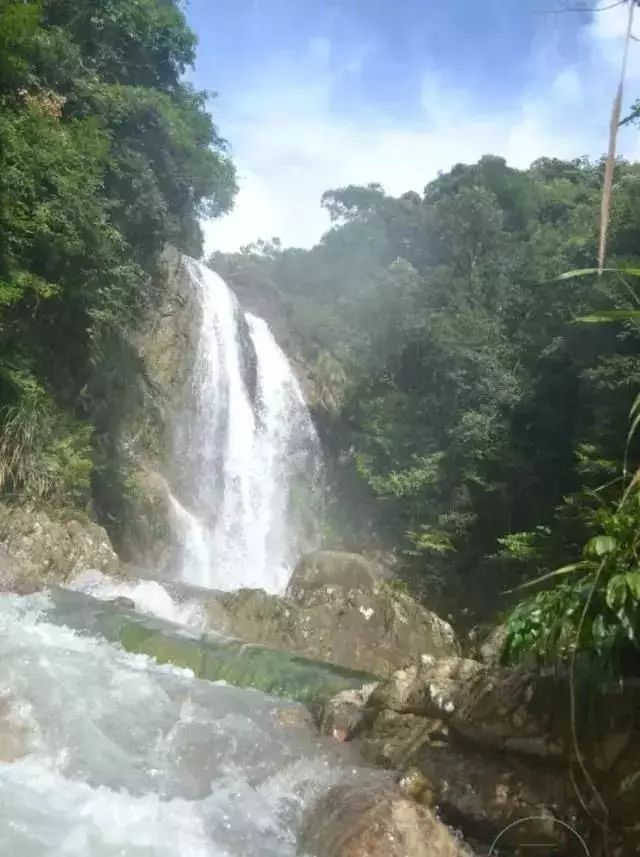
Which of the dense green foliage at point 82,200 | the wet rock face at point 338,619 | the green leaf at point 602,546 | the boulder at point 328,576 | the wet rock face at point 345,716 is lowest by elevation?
the wet rock face at point 338,619

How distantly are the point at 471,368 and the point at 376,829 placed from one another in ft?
55.5

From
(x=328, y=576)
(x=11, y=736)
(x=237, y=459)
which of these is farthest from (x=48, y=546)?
(x=237, y=459)

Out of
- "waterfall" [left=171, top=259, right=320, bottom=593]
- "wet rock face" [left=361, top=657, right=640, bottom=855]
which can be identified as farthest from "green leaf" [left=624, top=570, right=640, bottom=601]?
"waterfall" [left=171, top=259, right=320, bottom=593]

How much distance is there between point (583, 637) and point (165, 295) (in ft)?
59.5

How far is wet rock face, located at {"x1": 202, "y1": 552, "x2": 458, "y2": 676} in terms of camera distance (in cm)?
1131

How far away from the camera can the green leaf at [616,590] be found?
3469 mm

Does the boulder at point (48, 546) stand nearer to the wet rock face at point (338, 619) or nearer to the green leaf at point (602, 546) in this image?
the wet rock face at point (338, 619)

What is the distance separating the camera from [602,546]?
367cm

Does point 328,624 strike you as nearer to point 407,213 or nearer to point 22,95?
point 22,95

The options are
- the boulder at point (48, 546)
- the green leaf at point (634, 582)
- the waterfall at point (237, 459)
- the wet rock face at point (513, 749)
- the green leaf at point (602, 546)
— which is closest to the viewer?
the green leaf at point (634, 582)

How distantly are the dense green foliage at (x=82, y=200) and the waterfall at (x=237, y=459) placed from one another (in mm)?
2520

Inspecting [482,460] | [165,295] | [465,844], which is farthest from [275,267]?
[465,844]

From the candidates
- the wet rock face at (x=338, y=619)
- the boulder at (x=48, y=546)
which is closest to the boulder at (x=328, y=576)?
the wet rock face at (x=338, y=619)

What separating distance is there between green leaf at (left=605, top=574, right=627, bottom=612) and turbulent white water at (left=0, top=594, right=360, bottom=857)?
232cm
